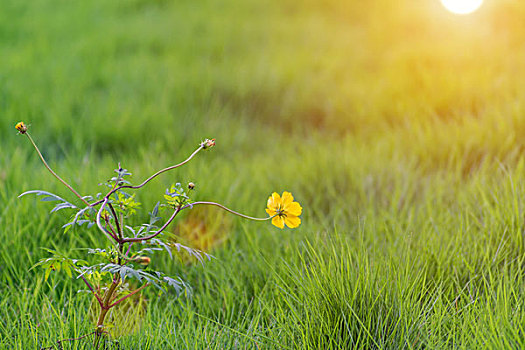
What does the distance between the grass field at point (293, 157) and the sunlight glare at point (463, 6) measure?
0.38 feet

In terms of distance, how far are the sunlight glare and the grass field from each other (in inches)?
4.6

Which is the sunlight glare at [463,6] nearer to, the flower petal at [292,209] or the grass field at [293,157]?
the grass field at [293,157]

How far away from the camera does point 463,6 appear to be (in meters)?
Result: 5.25

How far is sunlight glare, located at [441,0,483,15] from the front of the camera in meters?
5.19

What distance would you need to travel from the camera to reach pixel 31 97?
147 inches

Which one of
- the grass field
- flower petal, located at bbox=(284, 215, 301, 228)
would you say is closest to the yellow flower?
flower petal, located at bbox=(284, 215, 301, 228)

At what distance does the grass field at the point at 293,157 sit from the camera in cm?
148

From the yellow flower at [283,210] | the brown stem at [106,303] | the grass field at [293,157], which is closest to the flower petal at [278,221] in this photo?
the yellow flower at [283,210]

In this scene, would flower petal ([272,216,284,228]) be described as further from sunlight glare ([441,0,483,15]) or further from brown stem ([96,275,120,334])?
sunlight glare ([441,0,483,15])

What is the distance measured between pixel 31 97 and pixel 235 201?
218cm

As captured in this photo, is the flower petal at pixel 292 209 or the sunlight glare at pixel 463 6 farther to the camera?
the sunlight glare at pixel 463 6

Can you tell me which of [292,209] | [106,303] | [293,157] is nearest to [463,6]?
[293,157]

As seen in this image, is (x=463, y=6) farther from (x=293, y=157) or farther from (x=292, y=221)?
(x=292, y=221)

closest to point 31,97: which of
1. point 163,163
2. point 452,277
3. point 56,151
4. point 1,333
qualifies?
point 56,151
